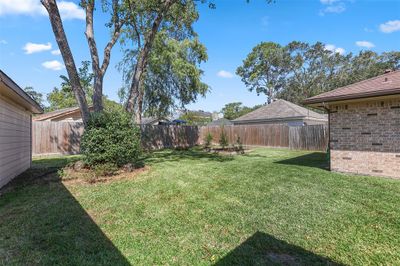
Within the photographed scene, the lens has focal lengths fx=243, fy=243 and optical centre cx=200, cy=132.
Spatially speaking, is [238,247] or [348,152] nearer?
[238,247]

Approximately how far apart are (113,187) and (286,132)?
12971mm

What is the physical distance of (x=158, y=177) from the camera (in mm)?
6910

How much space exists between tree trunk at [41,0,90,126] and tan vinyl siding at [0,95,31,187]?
68.7 inches

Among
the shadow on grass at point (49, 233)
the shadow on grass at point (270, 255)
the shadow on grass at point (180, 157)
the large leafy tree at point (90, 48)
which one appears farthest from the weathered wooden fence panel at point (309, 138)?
the shadow on grass at point (49, 233)

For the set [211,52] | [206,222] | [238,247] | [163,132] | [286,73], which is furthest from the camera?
[286,73]

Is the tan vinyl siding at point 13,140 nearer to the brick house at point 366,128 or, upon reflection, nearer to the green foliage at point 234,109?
the brick house at point 366,128

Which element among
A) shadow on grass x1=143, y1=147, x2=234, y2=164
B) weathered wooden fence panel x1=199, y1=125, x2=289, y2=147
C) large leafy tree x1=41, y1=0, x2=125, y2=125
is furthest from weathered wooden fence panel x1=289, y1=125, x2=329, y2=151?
large leafy tree x1=41, y1=0, x2=125, y2=125

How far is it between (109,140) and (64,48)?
122 inches

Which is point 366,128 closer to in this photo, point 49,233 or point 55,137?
point 49,233

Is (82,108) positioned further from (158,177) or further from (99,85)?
(158,177)

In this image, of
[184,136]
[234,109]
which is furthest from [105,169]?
[234,109]

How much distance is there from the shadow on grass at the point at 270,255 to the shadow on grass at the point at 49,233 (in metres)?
1.26

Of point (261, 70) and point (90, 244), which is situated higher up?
point (261, 70)

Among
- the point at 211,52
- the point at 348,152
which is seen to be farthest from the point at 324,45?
the point at 348,152
